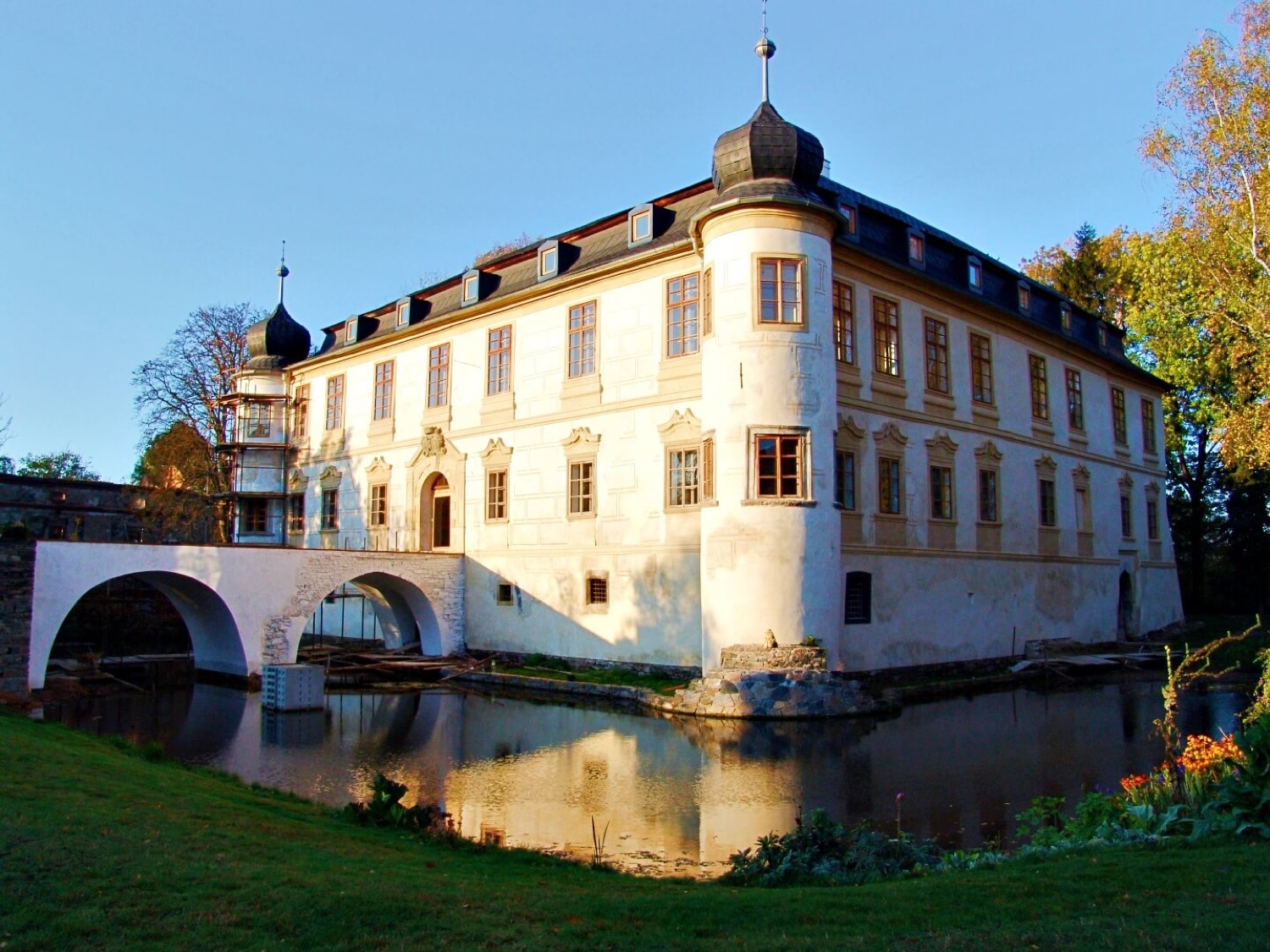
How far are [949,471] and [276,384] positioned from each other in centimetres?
2183

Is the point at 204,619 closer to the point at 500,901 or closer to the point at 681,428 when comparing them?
the point at 681,428

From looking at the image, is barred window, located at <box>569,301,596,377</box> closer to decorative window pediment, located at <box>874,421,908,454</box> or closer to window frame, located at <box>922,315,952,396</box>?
decorative window pediment, located at <box>874,421,908,454</box>

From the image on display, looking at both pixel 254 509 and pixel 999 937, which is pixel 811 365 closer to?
pixel 999 937

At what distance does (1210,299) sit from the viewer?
21.9m

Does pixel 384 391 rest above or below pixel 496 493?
above

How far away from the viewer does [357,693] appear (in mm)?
21656

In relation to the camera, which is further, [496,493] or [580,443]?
[496,493]

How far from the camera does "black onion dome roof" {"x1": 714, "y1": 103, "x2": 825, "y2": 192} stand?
19.5 m

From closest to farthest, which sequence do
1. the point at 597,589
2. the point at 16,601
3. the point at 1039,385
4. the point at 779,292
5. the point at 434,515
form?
the point at 16,601 < the point at 779,292 < the point at 597,589 < the point at 1039,385 < the point at 434,515

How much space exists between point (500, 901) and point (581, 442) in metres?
18.3

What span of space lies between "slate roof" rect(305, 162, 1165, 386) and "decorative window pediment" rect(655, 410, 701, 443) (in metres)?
3.53

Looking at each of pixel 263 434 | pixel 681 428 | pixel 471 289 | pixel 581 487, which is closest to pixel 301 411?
pixel 263 434

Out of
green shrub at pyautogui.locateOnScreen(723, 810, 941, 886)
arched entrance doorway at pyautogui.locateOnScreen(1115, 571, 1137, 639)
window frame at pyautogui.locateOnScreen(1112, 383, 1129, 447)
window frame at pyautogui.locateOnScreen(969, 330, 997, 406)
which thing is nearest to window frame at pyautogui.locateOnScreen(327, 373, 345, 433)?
window frame at pyautogui.locateOnScreen(969, 330, 997, 406)

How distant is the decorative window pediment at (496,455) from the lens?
25750mm
